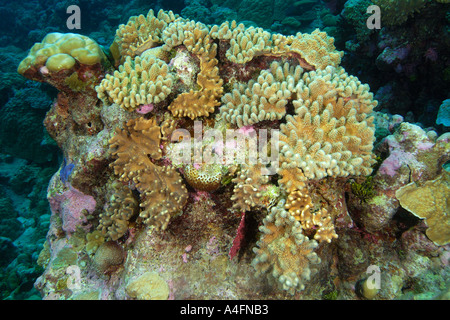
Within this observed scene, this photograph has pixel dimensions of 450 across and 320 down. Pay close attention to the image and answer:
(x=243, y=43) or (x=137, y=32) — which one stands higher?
(x=243, y=43)

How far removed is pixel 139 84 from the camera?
131 inches

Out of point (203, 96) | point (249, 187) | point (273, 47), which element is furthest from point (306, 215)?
point (273, 47)

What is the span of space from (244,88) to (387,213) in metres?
2.46

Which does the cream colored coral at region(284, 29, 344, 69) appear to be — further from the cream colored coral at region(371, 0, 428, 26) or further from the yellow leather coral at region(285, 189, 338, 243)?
the cream colored coral at region(371, 0, 428, 26)

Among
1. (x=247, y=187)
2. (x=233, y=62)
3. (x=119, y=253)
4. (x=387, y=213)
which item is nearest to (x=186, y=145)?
(x=247, y=187)

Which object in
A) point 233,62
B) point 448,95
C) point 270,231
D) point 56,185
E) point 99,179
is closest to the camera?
point 270,231

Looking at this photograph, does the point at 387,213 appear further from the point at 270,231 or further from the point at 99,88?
the point at 99,88

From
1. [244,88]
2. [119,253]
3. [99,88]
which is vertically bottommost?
[119,253]

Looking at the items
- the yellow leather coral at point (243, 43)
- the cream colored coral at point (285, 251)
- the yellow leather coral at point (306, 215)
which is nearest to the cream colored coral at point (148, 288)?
the cream colored coral at point (285, 251)

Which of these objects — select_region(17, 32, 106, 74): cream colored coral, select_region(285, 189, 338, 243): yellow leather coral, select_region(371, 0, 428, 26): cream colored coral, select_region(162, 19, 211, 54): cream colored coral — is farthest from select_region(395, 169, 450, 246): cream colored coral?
select_region(371, 0, 428, 26): cream colored coral

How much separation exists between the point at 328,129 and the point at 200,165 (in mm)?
1584

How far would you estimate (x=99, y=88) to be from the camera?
11.2ft

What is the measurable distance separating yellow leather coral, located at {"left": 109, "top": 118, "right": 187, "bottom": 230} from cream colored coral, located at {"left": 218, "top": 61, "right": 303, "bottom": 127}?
0.99m

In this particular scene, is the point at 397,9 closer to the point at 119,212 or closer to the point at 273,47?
the point at 273,47
